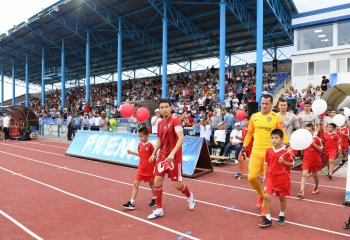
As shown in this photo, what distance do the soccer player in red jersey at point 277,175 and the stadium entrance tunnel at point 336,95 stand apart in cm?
1231

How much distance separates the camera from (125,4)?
23219 millimetres

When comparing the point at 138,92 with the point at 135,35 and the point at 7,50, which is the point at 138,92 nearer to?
the point at 135,35

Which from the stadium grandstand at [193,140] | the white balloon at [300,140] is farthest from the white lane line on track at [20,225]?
the white balloon at [300,140]

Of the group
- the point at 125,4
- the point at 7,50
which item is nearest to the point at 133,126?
the point at 125,4

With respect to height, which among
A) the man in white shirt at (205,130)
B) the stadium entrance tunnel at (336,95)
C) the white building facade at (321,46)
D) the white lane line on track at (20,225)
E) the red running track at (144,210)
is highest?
the white building facade at (321,46)

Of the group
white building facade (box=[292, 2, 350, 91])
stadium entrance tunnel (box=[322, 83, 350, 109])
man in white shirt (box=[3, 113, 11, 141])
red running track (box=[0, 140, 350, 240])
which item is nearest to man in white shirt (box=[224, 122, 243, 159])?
red running track (box=[0, 140, 350, 240])

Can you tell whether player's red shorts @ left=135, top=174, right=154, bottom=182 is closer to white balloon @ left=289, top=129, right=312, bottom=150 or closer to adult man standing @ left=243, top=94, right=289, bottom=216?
adult man standing @ left=243, top=94, right=289, bottom=216

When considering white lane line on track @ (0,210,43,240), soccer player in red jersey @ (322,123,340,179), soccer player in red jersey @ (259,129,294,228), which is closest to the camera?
white lane line on track @ (0,210,43,240)

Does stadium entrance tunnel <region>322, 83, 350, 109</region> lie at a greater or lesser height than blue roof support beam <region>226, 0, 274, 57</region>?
lesser

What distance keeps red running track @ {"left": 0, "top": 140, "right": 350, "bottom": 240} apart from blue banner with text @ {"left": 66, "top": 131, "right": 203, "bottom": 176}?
0.78 m

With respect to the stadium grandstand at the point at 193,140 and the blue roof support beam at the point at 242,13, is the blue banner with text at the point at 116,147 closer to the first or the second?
the stadium grandstand at the point at 193,140

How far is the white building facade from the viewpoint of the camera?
70.2 feet

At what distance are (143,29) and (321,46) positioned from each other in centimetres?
1498

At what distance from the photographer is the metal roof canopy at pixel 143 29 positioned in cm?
2356
